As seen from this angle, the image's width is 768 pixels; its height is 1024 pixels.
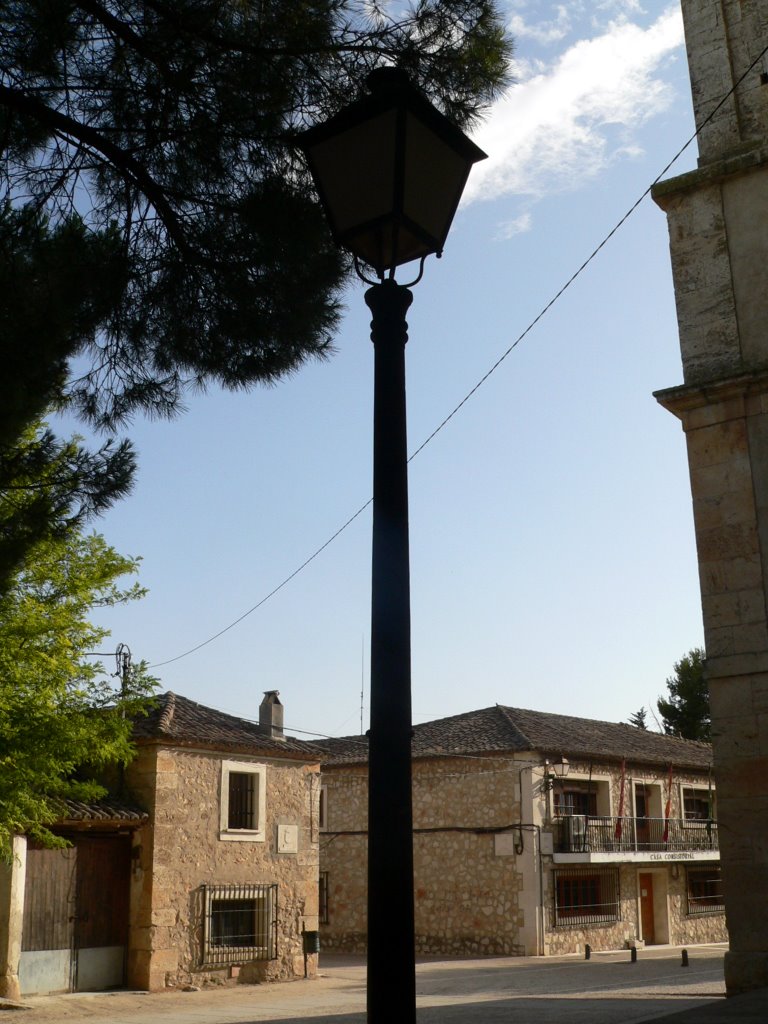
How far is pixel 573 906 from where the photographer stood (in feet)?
85.3

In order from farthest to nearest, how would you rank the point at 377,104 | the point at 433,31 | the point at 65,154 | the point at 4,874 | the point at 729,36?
the point at 4,874 → the point at 729,36 → the point at 65,154 → the point at 433,31 → the point at 377,104

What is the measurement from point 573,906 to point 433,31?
2445cm

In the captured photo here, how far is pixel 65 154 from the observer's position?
19.6ft

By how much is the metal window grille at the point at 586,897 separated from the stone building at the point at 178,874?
758cm

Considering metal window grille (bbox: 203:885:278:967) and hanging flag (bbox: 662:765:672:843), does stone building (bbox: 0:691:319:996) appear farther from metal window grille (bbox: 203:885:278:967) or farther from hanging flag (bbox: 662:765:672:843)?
hanging flag (bbox: 662:765:672:843)

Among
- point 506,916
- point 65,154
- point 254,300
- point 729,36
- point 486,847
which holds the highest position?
point 729,36

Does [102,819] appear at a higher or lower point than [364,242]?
lower

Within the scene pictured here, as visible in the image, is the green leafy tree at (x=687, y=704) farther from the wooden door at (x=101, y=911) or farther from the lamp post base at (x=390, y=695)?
the lamp post base at (x=390, y=695)

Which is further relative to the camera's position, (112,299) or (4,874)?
(4,874)

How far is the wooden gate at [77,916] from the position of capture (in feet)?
54.6

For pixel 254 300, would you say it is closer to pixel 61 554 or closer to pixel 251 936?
pixel 61 554

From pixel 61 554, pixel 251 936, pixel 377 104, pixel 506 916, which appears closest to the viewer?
pixel 377 104

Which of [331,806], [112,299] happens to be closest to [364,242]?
[112,299]

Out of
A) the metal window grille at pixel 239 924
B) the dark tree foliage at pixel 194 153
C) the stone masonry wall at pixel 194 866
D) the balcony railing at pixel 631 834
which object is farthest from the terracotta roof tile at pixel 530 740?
the dark tree foliage at pixel 194 153
